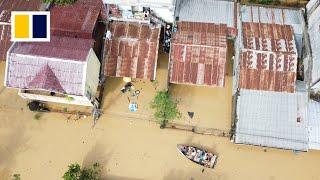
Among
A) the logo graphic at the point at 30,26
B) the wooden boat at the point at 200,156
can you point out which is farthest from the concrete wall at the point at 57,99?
the wooden boat at the point at 200,156

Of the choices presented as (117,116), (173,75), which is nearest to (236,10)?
(173,75)

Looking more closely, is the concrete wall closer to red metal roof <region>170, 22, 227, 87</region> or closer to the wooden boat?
red metal roof <region>170, 22, 227, 87</region>

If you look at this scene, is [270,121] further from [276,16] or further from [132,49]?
[132,49]

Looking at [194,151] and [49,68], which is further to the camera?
[194,151]

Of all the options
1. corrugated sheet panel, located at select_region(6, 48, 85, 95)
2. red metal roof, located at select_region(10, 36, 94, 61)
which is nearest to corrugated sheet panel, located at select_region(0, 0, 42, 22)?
red metal roof, located at select_region(10, 36, 94, 61)

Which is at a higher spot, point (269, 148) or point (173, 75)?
point (173, 75)

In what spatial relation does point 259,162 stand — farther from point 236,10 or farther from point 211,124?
point 236,10

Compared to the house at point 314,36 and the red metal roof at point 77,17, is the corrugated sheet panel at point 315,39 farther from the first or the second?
the red metal roof at point 77,17
